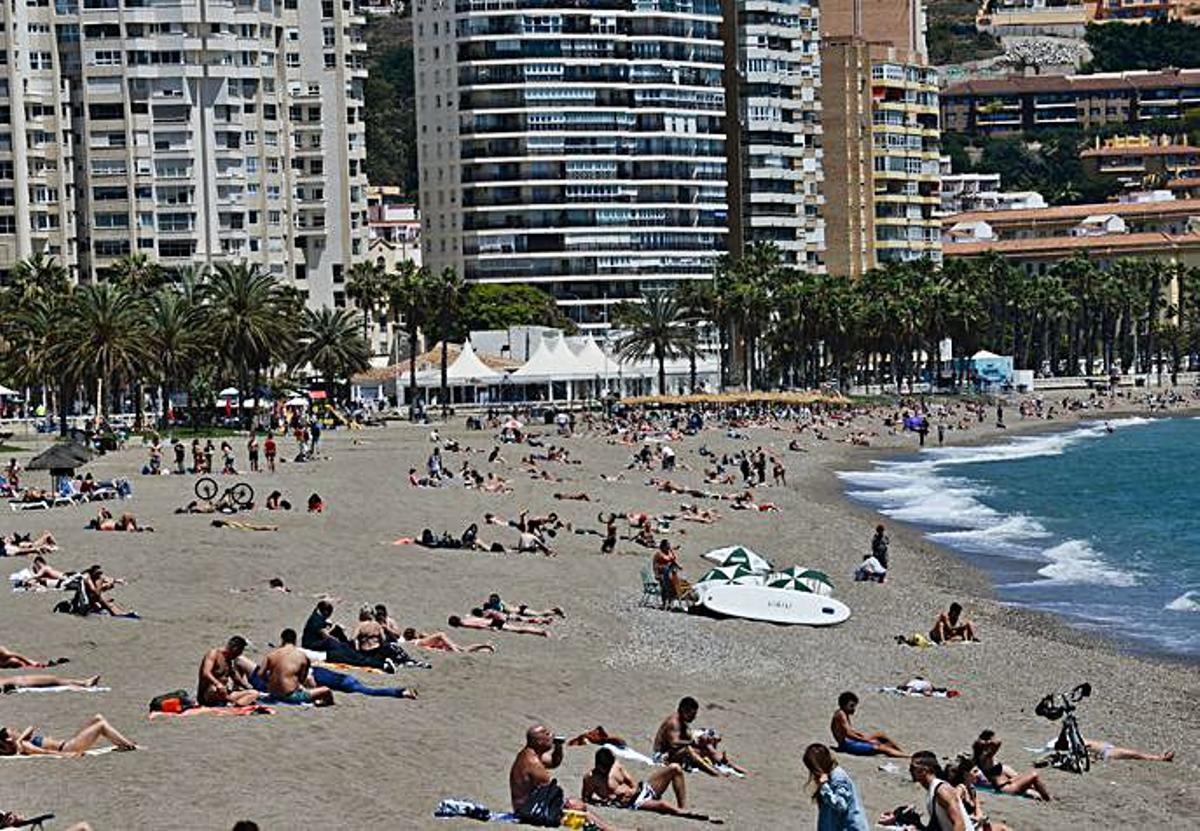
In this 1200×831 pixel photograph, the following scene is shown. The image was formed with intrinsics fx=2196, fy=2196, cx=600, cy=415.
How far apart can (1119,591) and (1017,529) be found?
44.9 feet

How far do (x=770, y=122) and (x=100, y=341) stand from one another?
77.8 metres

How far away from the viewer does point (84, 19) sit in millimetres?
112562

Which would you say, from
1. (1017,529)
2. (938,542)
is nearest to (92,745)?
(938,542)

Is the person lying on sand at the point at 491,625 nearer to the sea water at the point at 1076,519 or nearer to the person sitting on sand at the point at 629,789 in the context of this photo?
the sea water at the point at 1076,519

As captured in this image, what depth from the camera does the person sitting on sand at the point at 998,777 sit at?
2203 centimetres

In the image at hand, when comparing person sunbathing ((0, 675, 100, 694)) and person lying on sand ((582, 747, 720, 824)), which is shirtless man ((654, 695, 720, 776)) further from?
person sunbathing ((0, 675, 100, 694))

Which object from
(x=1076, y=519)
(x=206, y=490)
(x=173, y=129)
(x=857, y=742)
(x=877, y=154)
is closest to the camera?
(x=857, y=742)

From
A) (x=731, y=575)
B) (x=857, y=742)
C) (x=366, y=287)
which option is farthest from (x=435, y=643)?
(x=366, y=287)

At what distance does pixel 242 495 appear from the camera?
46.0 m

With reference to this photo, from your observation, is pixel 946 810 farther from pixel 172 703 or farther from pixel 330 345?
pixel 330 345

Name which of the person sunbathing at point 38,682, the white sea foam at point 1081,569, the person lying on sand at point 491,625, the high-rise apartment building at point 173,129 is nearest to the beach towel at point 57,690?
the person sunbathing at point 38,682

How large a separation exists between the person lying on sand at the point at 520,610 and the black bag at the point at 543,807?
12479 mm

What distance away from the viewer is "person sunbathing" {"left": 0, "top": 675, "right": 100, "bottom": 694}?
23453 millimetres

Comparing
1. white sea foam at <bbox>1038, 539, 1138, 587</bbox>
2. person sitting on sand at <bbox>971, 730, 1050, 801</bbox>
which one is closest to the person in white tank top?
person sitting on sand at <bbox>971, 730, 1050, 801</bbox>
